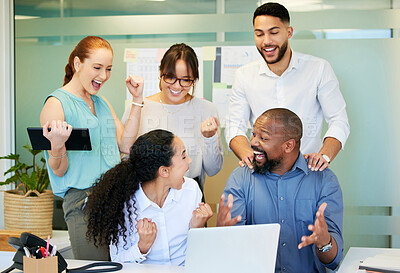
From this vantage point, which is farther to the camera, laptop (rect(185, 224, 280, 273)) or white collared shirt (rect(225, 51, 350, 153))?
white collared shirt (rect(225, 51, 350, 153))

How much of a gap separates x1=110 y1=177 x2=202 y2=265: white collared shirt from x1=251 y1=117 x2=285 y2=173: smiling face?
37 centimetres

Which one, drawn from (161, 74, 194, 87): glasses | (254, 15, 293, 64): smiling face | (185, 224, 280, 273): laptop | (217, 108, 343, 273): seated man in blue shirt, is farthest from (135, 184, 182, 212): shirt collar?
(254, 15, 293, 64): smiling face

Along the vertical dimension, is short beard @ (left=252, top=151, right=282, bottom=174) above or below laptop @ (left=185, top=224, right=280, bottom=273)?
above

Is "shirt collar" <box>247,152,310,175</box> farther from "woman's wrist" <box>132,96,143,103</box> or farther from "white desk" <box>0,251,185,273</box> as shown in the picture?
"woman's wrist" <box>132,96,143,103</box>

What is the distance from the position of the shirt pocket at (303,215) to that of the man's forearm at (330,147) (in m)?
0.46

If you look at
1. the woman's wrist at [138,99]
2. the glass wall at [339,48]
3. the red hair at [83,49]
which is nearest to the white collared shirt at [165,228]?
the glass wall at [339,48]

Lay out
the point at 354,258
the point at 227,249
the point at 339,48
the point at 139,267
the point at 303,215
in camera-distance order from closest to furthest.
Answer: the point at 227,249
the point at 139,267
the point at 354,258
the point at 303,215
the point at 339,48

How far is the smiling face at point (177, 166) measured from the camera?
7.37ft

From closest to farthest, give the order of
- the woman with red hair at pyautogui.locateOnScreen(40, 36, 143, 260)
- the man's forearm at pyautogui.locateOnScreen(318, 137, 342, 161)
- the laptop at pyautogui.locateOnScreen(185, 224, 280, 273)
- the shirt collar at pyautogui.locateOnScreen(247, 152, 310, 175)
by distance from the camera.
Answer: the laptop at pyautogui.locateOnScreen(185, 224, 280, 273), the shirt collar at pyautogui.locateOnScreen(247, 152, 310, 175), the woman with red hair at pyautogui.locateOnScreen(40, 36, 143, 260), the man's forearm at pyautogui.locateOnScreen(318, 137, 342, 161)

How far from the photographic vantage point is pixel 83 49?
9.47ft

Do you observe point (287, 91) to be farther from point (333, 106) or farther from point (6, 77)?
point (6, 77)

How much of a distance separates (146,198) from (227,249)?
72 centimetres

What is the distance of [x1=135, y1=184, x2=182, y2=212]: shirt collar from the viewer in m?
2.16

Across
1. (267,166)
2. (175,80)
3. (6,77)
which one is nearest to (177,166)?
(267,166)
